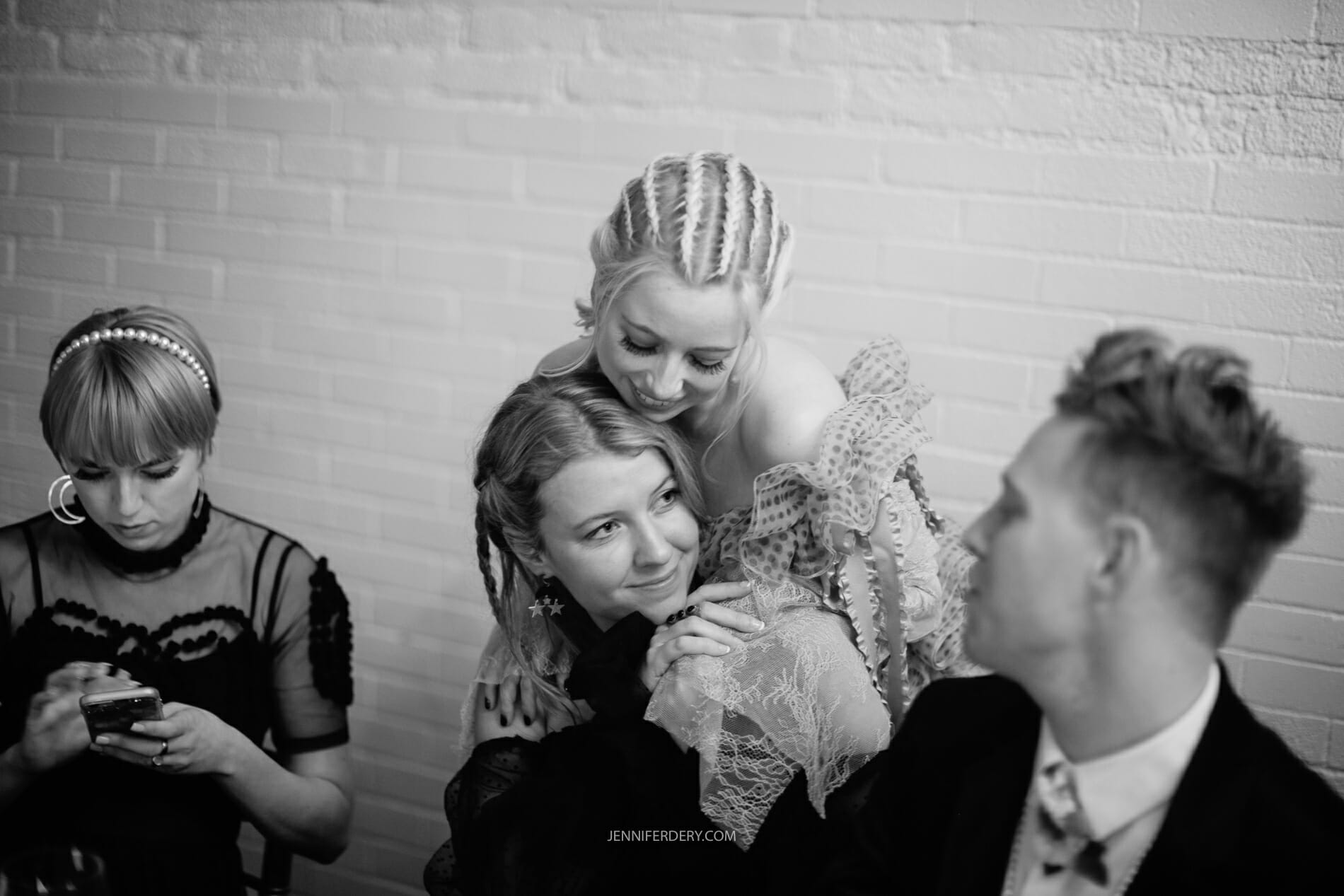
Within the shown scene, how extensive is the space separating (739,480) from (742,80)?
44.5 inches

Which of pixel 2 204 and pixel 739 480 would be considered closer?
pixel 739 480

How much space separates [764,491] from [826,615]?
0.20 m

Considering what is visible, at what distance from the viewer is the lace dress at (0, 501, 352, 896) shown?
2.07 metres

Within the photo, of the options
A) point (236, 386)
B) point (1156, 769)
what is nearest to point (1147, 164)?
point (1156, 769)

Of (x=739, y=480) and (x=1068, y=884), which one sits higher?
(x=739, y=480)

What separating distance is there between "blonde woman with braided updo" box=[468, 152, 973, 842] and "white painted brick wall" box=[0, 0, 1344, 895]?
79cm

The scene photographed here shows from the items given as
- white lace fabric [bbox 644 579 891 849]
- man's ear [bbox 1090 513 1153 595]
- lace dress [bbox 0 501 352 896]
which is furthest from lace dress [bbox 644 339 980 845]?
lace dress [bbox 0 501 352 896]

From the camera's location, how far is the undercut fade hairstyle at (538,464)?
6.10 feet

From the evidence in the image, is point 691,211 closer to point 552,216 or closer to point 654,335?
point 654,335

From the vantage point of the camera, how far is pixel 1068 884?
4.06 feet

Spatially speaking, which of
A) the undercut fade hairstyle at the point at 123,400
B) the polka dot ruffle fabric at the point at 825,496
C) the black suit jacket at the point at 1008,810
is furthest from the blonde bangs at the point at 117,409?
the black suit jacket at the point at 1008,810

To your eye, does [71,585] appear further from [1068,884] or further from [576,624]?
[1068,884]

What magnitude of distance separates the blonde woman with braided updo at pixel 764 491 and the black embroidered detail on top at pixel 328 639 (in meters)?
0.64

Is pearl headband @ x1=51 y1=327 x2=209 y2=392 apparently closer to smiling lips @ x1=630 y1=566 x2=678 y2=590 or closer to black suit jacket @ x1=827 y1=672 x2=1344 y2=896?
smiling lips @ x1=630 y1=566 x2=678 y2=590
